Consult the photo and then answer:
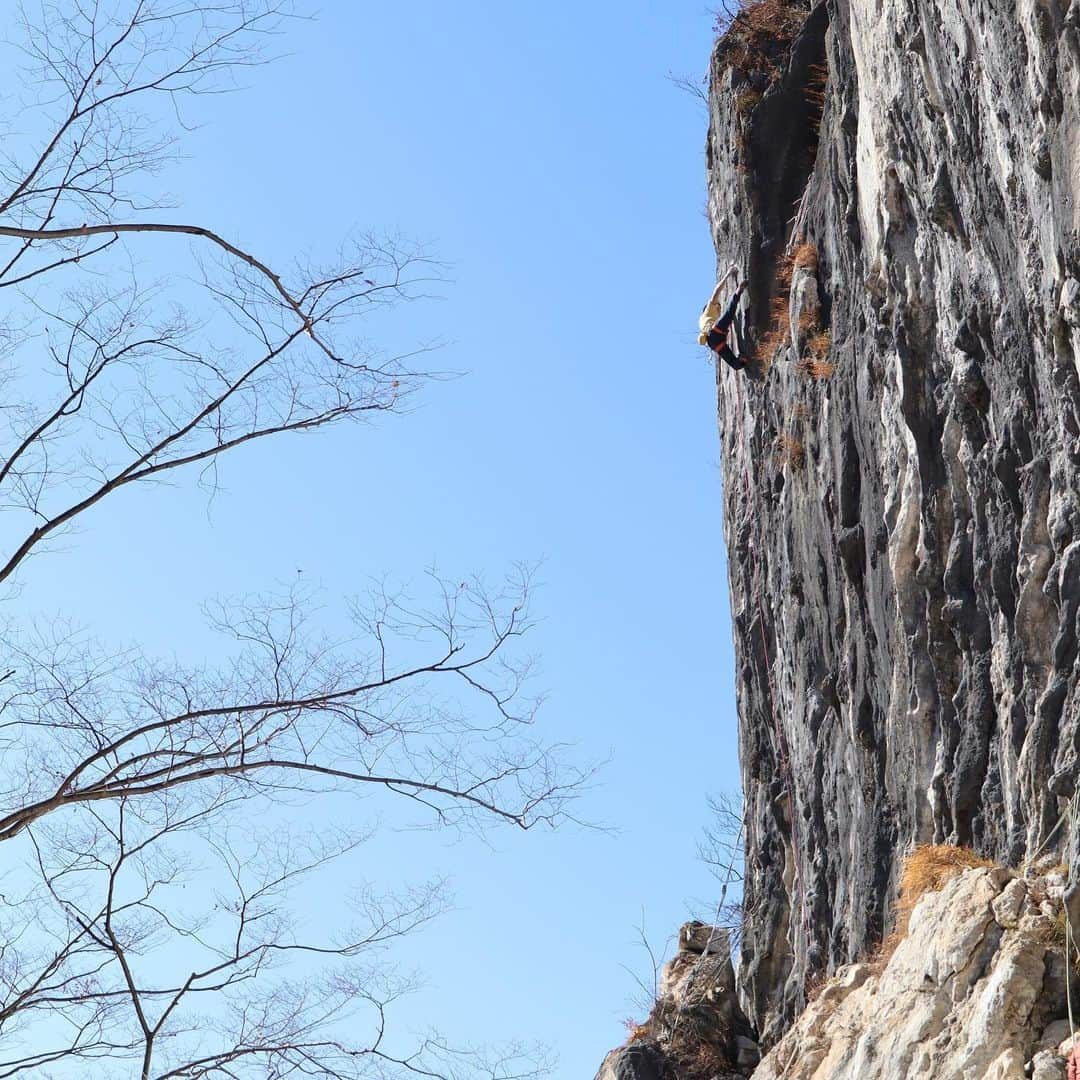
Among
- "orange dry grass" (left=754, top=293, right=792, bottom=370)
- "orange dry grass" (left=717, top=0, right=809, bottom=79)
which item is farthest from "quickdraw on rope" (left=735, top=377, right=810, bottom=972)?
"orange dry grass" (left=717, top=0, right=809, bottom=79)

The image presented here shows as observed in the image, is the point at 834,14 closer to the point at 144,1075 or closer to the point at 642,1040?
the point at 642,1040

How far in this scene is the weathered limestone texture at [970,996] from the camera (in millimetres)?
7367

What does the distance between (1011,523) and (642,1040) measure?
23.1 ft

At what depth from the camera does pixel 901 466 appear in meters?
11.7

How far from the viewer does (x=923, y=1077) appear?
7785 mm

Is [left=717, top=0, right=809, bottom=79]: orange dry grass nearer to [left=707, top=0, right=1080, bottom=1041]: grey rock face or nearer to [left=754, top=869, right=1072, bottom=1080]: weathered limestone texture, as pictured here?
[left=707, top=0, right=1080, bottom=1041]: grey rock face

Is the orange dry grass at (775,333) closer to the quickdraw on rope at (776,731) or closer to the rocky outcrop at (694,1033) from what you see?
the quickdraw on rope at (776,731)

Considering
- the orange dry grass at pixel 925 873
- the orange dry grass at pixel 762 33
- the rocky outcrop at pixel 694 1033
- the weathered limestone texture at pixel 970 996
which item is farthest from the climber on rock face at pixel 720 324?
the weathered limestone texture at pixel 970 996

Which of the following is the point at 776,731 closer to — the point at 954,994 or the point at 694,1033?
the point at 694,1033

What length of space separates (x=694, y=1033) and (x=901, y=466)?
611 centimetres

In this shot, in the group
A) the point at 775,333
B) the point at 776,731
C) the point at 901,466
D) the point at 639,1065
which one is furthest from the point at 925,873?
the point at 775,333

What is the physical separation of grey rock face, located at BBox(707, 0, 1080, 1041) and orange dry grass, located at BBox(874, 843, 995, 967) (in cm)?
17

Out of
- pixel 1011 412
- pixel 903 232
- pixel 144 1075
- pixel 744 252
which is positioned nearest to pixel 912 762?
pixel 1011 412

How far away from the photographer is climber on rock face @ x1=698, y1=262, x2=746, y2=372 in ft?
55.0
